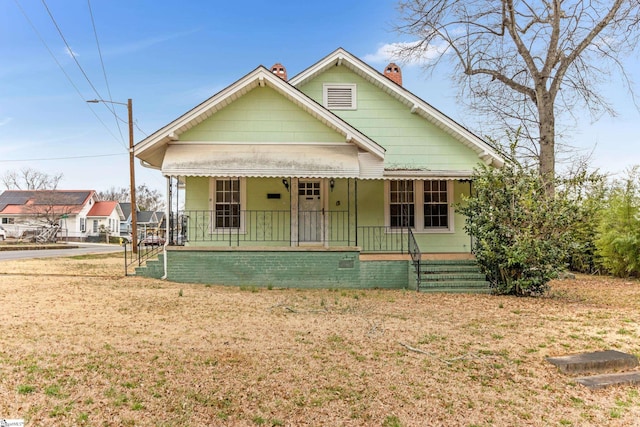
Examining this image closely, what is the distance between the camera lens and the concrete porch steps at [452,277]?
35.0 feet

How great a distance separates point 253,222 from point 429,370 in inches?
349

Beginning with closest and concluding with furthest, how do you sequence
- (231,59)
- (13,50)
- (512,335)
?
(512,335) < (13,50) < (231,59)

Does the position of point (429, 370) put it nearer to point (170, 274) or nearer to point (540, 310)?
point (540, 310)

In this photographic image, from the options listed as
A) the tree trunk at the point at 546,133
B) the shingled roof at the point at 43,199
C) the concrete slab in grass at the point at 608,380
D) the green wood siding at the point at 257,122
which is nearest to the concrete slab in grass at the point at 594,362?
the concrete slab in grass at the point at 608,380

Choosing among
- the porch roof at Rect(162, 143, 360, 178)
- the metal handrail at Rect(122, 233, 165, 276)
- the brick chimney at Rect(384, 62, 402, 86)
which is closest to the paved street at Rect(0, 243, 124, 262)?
the metal handrail at Rect(122, 233, 165, 276)

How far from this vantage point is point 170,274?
11.6m

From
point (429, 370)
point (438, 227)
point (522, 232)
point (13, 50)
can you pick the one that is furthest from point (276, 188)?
point (13, 50)

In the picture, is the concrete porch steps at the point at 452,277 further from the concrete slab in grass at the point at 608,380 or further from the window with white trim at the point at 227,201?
the window with white trim at the point at 227,201

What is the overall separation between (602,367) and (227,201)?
10.4m

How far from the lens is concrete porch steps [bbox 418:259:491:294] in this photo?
35.0ft

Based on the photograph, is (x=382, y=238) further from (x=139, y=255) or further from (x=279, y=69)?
(x=139, y=255)

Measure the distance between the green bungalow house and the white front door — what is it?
3 cm

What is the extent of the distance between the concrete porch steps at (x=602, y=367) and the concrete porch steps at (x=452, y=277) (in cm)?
516

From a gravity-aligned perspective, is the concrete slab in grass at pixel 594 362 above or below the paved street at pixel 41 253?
below
